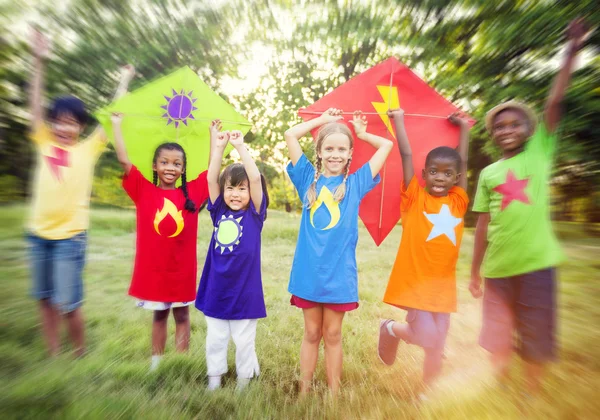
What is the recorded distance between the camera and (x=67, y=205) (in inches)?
121

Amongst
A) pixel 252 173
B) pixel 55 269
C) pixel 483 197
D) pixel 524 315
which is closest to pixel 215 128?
pixel 252 173

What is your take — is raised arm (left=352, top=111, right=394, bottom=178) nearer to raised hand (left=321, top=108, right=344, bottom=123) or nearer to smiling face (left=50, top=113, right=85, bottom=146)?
raised hand (left=321, top=108, right=344, bottom=123)

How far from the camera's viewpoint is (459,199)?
2.96 metres

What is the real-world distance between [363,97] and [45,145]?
2.48 metres

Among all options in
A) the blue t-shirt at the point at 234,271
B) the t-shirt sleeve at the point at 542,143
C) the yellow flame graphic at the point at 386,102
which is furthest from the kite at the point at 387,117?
the blue t-shirt at the point at 234,271

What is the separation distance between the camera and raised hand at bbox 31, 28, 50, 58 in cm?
306

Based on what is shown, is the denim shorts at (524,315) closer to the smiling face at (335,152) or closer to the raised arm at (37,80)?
the smiling face at (335,152)

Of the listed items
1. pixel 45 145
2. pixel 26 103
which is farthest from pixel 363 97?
pixel 26 103

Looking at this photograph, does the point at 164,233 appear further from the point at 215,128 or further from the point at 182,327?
the point at 215,128

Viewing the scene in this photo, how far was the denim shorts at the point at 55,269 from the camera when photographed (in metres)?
3.04

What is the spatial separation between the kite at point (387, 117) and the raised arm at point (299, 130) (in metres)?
0.21

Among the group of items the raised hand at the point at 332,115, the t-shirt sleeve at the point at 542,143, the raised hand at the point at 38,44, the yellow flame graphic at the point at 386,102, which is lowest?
the t-shirt sleeve at the point at 542,143

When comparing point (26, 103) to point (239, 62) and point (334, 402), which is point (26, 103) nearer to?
point (239, 62)

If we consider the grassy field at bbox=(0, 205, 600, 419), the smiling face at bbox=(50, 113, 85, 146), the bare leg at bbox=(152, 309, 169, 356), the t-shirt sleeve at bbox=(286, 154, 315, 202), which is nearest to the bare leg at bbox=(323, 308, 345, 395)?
the grassy field at bbox=(0, 205, 600, 419)
